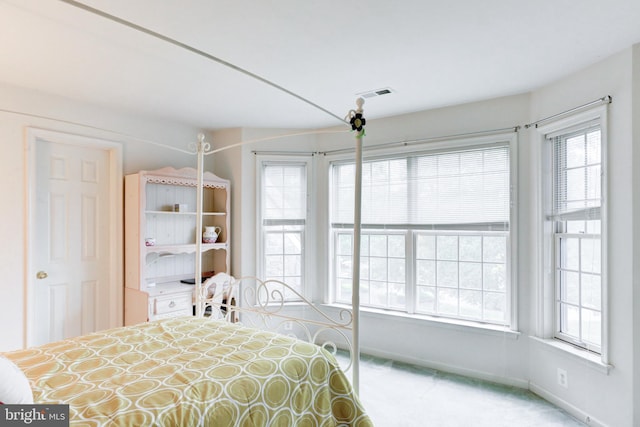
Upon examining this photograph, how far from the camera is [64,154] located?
3207 mm

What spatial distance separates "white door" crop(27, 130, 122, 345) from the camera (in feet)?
9.96

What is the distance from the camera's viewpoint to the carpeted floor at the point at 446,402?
245 cm

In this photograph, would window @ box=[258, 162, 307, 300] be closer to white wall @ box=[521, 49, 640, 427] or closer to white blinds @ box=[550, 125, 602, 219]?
white blinds @ box=[550, 125, 602, 219]

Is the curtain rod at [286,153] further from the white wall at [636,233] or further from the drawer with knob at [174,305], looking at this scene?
the white wall at [636,233]

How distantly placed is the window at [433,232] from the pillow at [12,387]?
302cm

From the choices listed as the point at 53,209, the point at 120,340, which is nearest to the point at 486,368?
the point at 120,340

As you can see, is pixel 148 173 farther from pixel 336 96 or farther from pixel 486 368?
pixel 486 368

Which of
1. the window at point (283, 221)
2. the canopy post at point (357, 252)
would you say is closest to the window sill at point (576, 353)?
the canopy post at point (357, 252)

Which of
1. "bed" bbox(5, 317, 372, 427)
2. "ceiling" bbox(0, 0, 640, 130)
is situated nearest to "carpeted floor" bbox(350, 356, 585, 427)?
"bed" bbox(5, 317, 372, 427)

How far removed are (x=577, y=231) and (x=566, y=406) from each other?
1.25m

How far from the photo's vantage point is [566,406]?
2.59 m

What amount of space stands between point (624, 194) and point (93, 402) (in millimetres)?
2912

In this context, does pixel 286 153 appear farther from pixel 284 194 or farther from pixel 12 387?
pixel 12 387

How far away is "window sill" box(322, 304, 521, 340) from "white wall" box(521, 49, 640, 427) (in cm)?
52
